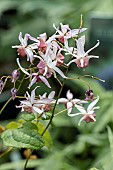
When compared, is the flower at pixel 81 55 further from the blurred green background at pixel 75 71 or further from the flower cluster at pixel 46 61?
the blurred green background at pixel 75 71

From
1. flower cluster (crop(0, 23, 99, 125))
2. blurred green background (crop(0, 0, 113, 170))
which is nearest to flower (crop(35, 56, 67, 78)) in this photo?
flower cluster (crop(0, 23, 99, 125))

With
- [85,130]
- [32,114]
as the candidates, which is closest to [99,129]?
[85,130]

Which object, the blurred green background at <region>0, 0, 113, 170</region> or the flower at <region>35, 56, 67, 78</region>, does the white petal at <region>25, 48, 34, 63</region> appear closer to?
the flower at <region>35, 56, 67, 78</region>

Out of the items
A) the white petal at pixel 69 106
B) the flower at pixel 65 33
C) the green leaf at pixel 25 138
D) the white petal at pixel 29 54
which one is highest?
the flower at pixel 65 33

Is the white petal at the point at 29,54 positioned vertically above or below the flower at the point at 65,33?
below

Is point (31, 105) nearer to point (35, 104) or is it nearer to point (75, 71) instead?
point (35, 104)

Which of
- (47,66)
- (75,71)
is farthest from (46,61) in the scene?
(75,71)

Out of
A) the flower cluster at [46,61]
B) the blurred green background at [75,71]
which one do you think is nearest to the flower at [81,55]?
the flower cluster at [46,61]
